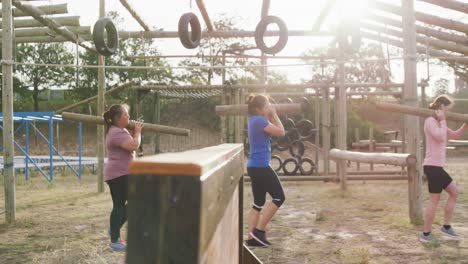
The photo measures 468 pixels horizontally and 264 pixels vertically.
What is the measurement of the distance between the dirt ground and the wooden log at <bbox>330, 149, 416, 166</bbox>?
786 millimetres

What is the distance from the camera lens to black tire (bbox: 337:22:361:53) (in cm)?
1050

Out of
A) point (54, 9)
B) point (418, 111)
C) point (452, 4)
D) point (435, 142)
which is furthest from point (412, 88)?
point (54, 9)

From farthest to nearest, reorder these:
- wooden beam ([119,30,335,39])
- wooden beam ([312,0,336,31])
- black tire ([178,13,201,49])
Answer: wooden beam ([119,30,335,39]) → wooden beam ([312,0,336,31]) → black tire ([178,13,201,49])

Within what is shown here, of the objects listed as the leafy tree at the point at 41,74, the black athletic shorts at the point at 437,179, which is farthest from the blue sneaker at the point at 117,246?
the leafy tree at the point at 41,74

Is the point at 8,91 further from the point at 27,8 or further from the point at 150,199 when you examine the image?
the point at 150,199

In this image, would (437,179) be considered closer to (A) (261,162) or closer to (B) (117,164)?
(A) (261,162)

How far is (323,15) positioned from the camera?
36.1 ft

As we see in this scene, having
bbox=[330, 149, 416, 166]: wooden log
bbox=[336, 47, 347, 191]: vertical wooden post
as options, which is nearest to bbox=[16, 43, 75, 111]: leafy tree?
bbox=[336, 47, 347, 191]: vertical wooden post

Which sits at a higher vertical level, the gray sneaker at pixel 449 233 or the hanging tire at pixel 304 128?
the hanging tire at pixel 304 128

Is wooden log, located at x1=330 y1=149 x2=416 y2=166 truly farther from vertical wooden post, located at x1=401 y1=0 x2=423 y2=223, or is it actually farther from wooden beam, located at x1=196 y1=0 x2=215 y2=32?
wooden beam, located at x1=196 y1=0 x2=215 y2=32

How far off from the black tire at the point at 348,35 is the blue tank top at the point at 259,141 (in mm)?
5253

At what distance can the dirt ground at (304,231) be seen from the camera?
547 cm

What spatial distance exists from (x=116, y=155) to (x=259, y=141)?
154cm

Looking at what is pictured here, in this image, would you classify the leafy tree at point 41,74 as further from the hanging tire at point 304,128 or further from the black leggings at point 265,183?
the black leggings at point 265,183
